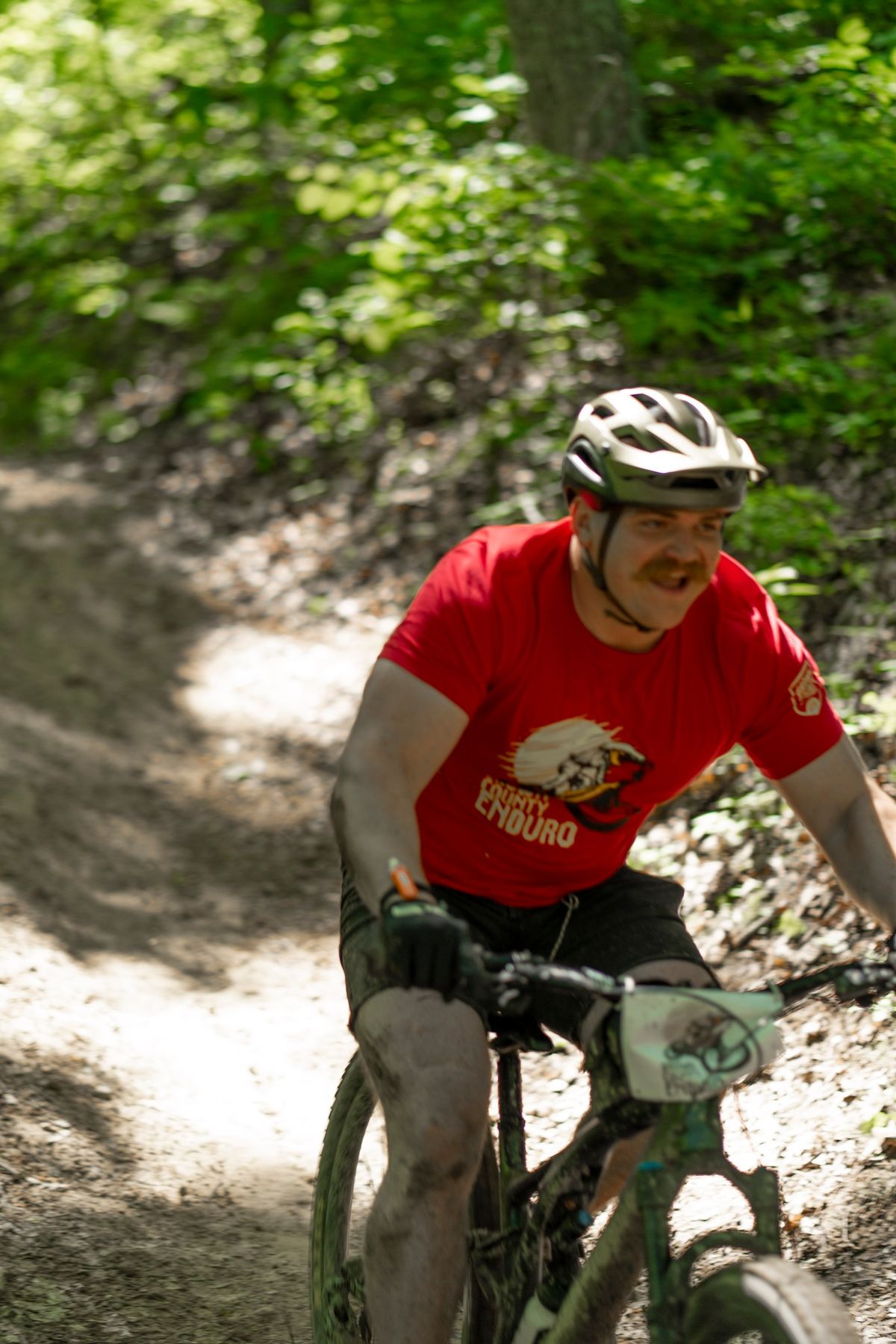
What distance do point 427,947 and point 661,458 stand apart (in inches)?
36.9

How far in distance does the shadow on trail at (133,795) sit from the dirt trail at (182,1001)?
0.01m

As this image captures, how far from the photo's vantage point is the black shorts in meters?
2.57

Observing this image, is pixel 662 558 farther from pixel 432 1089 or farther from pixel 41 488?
pixel 41 488

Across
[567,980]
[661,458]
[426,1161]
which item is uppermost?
[661,458]

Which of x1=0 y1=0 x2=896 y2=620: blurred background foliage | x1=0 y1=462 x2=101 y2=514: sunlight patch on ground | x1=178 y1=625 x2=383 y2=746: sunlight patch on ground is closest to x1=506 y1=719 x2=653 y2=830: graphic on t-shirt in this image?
x1=0 y1=0 x2=896 y2=620: blurred background foliage

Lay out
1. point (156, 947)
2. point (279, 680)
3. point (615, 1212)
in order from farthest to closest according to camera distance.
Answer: point (279, 680)
point (156, 947)
point (615, 1212)

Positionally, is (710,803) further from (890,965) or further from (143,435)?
(143,435)

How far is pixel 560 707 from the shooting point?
259 cm

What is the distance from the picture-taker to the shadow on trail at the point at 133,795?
224 inches

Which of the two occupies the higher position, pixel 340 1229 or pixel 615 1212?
pixel 615 1212

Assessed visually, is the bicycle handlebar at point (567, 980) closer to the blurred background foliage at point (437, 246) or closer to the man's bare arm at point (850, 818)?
the man's bare arm at point (850, 818)

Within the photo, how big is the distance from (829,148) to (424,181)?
8.58 feet

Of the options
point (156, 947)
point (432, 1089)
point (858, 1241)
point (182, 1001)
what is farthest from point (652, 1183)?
point (156, 947)

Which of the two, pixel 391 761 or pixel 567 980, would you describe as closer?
pixel 567 980
